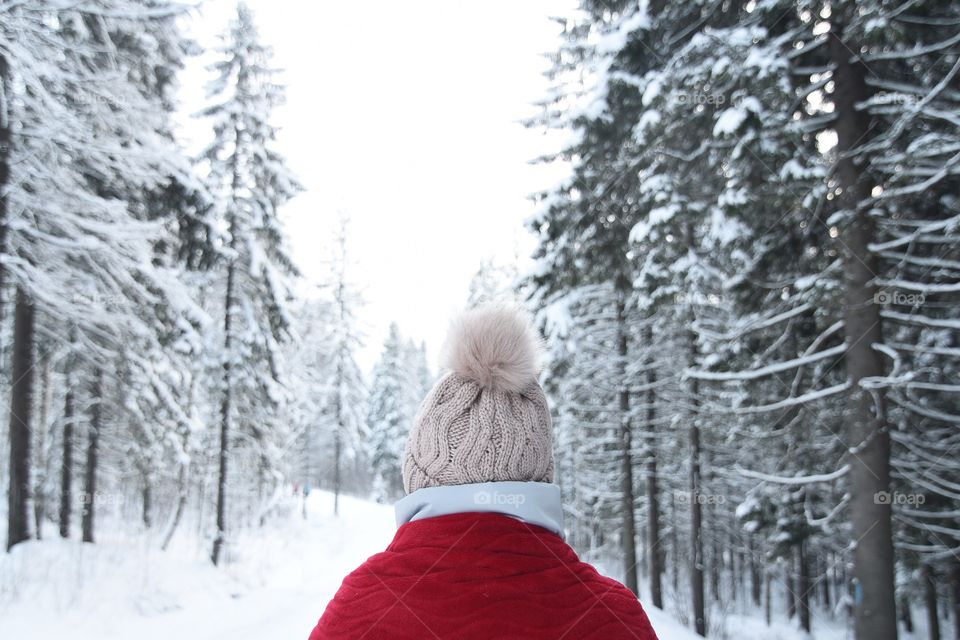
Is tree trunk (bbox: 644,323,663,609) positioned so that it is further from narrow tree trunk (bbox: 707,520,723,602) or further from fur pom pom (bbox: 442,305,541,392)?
fur pom pom (bbox: 442,305,541,392)

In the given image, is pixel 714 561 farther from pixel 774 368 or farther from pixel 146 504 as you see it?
pixel 146 504

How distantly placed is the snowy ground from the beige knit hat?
8549 mm

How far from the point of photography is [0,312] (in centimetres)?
956

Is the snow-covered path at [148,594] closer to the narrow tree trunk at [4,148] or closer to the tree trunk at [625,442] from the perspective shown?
the narrow tree trunk at [4,148]

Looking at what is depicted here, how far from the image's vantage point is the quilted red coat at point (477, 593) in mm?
1320

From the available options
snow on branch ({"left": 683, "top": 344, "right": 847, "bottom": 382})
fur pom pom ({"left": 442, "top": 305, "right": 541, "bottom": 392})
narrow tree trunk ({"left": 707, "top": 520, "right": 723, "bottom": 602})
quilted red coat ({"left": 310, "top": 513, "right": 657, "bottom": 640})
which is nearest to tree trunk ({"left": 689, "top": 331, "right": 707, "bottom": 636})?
snow on branch ({"left": 683, "top": 344, "right": 847, "bottom": 382})

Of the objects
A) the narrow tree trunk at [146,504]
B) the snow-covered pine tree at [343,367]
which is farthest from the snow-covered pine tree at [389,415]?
the narrow tree trunk at [146,504]

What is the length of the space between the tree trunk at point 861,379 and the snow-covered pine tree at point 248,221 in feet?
50.4

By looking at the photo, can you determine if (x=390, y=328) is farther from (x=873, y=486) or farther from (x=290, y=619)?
(x=873, y=486)

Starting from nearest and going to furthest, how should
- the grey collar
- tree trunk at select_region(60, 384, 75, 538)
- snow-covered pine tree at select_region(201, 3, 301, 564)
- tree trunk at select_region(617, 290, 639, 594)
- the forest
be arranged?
the grey collar < the forest < tree trunk at select_region(60, 384, 75, 538) < tree trunk at select_region(617, 290, 639, 594) < snow-covered pine tree at select_region(201, 3, 301, 564)

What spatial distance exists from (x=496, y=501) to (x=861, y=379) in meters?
7.07

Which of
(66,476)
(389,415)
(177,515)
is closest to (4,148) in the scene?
(66,476)

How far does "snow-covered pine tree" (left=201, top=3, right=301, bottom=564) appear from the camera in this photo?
57.3ft

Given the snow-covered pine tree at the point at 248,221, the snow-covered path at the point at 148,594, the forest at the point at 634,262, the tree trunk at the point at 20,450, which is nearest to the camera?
the forest at the point at 634,262
